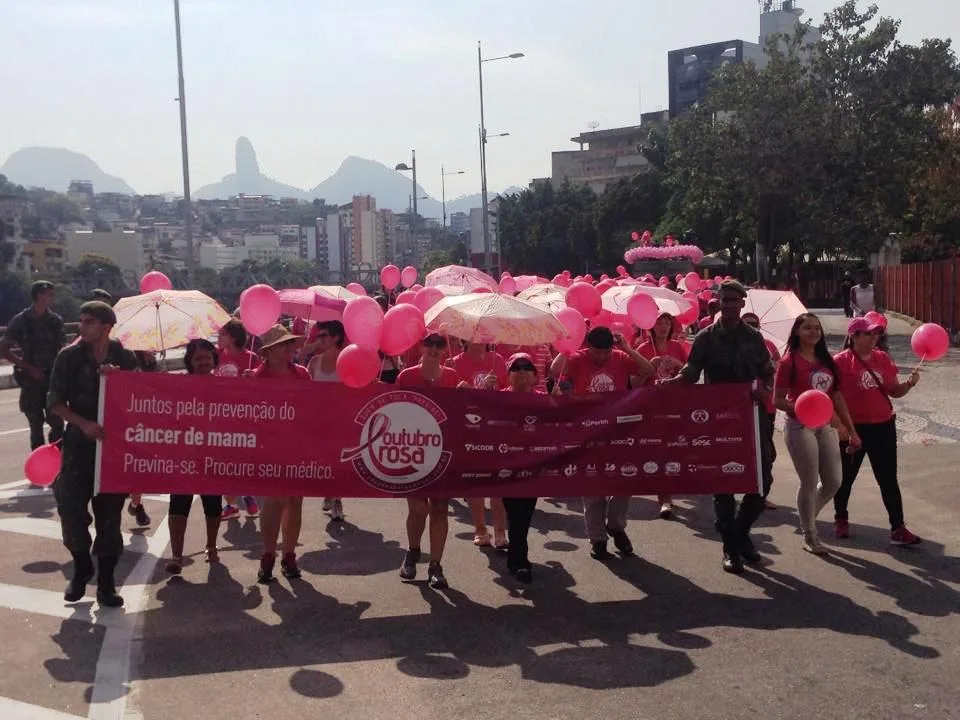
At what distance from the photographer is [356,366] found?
6621 millimetres

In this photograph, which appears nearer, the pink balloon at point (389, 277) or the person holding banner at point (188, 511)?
the person holding banner at point (188, 511)

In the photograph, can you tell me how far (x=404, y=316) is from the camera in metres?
7.39

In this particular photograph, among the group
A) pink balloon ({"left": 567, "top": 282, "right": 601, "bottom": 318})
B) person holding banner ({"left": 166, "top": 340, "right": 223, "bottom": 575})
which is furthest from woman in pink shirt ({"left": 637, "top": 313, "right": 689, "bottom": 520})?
person holding banner ({"left": 166, "top": 340, "right": 223, "bottom": 575})

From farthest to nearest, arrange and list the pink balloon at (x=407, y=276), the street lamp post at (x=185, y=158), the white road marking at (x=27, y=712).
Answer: the street lamp post at (x=185, y=158), the pink balloon at (x=407, y=276), the white road marking at (x=27, y=712)

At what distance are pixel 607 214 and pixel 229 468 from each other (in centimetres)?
5844

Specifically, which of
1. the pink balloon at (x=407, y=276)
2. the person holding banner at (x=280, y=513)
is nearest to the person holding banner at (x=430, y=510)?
the person holding banner at (x=280, y=513)

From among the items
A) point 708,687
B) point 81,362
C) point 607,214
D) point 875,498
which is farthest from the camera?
point 607,214

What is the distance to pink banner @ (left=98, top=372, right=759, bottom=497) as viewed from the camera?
264 inches

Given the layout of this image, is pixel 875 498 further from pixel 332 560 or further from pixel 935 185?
pixel 935 185

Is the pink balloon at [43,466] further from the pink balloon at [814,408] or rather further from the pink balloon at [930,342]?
the pink balloon at [930,342]

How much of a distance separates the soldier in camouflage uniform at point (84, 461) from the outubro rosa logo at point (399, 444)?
1.47 metres

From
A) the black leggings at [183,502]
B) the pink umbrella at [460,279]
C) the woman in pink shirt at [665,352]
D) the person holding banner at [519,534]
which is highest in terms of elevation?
the pink umbrella at [460,279]

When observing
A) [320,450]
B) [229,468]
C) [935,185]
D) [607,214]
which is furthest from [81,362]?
[607,214]

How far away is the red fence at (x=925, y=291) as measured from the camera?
25.0m
